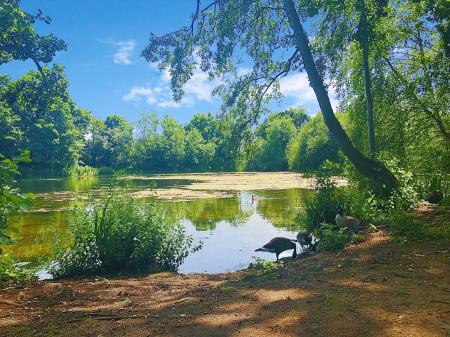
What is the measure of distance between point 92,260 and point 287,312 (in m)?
4.94

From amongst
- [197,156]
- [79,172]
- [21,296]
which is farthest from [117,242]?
[197,156]

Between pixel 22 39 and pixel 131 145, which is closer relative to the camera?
pixel 22 39

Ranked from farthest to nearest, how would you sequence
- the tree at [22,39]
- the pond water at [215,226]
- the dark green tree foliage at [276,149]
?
the dark green tree foliage at [276,149], the pond water at [215,226], the tree at [22,39]

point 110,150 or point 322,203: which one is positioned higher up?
point 110,150

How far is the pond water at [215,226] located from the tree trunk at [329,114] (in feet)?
9.08

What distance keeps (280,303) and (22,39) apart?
27.2ft

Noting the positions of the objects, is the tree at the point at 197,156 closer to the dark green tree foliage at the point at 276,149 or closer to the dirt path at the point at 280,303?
the dark green tree foliage at the point at 276,149

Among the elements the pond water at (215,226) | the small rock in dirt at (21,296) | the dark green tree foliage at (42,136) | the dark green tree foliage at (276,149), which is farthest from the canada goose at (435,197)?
the dark green tree foliage at (276,149)

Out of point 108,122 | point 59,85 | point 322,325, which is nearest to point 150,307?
point 322,325

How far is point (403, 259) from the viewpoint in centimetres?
514

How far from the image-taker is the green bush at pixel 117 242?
7219mm

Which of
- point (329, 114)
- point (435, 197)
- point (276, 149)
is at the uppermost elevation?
point (276, 149)

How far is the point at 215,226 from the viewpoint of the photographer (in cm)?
1258

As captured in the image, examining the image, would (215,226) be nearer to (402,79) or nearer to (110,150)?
(402,79)
